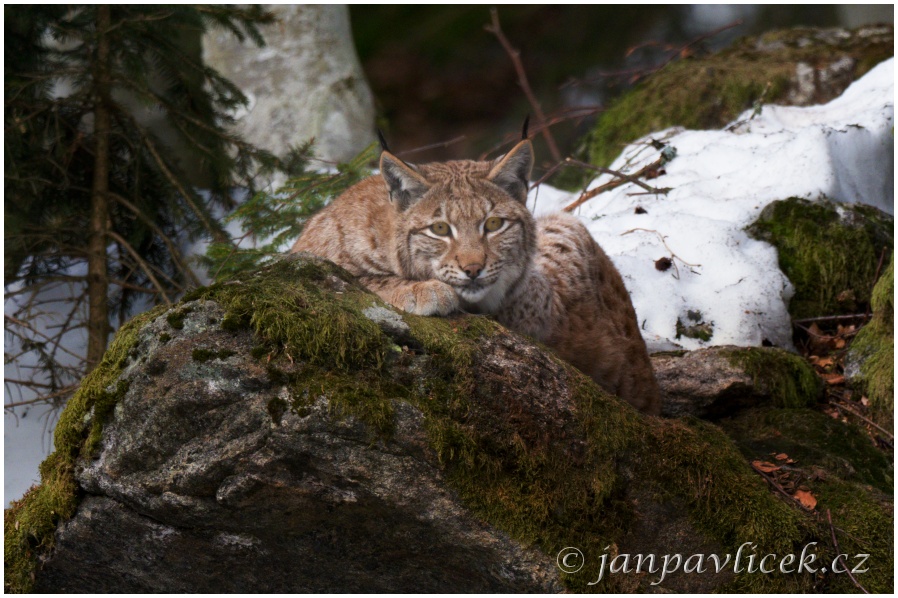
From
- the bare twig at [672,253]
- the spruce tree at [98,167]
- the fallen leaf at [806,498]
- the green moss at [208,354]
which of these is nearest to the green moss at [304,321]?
the green moss at [208,354]

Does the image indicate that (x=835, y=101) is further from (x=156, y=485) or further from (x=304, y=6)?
(x=156, y=485)

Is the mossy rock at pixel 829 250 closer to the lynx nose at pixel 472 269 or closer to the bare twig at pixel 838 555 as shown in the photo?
the bare twig at pixel 838 555

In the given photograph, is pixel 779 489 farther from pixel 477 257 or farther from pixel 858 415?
pixel 858 415

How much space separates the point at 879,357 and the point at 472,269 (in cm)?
316

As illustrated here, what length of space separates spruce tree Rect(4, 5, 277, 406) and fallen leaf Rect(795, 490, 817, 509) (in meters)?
4.26

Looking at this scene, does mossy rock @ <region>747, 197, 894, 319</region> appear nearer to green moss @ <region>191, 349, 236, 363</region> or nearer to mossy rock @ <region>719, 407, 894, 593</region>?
mossy rock @ <region>719, 407, 894, 593</region>

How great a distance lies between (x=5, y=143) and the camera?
20.8 feet

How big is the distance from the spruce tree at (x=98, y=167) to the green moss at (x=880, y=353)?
453cm

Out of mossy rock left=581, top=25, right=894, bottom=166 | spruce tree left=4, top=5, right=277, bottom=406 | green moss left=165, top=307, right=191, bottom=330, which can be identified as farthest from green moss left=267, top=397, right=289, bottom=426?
mossy rock left=581, top=25, right=894, bottom=166

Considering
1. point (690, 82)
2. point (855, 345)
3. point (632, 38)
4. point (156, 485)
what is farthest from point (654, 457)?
point (632, 38)

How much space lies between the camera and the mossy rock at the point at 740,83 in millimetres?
9258

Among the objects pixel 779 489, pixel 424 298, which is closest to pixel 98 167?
pixel 424 298

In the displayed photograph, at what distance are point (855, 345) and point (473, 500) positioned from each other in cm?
374

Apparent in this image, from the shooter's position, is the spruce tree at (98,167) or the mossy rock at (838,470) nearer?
the mossy rock at (838,470)
